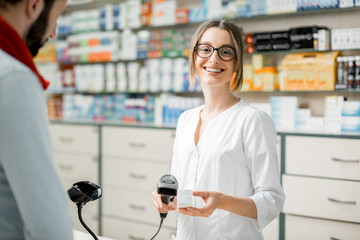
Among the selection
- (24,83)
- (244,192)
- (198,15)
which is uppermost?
(198,15)

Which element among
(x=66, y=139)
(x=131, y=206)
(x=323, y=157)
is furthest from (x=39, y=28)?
(x=66, y=139)

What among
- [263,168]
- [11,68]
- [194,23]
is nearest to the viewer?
[11,68]

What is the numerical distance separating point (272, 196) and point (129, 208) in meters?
2.44

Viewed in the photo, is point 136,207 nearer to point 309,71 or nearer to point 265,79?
point 265,79

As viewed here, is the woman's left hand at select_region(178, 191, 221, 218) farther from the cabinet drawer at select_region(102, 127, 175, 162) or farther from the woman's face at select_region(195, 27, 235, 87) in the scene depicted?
the cabinet drawer at select_region(102, 127, 175, 162)

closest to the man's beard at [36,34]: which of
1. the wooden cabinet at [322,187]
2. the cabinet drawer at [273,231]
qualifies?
the wooden cabinet at [322,187]

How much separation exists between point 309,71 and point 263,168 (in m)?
1.98

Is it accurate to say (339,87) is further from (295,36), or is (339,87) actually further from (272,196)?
(272,196)

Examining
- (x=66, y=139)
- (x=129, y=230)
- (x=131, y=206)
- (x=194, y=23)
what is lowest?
(x=129, y=230)

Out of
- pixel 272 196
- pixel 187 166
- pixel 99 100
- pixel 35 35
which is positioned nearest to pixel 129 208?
pixel 99 100

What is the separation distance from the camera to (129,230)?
361 centimetres

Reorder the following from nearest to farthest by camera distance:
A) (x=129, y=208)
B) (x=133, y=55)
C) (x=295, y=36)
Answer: (x=295, y=36)
(x=129, y=208)
(x=133, y=55)

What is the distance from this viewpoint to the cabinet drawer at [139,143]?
3408 millimetres

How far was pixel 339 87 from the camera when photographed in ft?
9.95
